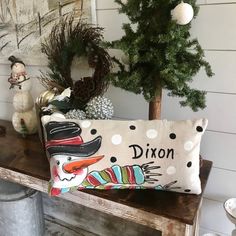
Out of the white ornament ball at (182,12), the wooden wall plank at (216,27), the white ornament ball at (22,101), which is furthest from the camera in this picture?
the white ornament ball at (22,101)

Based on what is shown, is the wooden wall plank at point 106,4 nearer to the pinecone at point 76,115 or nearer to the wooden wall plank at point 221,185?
the pinecone at point 76,115

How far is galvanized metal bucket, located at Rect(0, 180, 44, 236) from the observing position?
1144 mm

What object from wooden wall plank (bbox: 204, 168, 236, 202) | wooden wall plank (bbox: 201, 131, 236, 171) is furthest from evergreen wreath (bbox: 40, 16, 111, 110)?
wooden wall plank (bbox: 204, 168, 236, 202)

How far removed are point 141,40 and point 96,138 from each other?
30 cm

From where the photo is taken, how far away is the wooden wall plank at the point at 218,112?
89 centimetres

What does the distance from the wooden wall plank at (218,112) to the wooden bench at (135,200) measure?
0.14 meters

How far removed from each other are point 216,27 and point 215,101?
242 millimetres

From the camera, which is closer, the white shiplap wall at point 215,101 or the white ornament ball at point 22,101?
the white shiplap wall at point 215,101

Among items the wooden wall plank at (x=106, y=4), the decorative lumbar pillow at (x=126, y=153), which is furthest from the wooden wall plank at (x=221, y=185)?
the wooden wall plank at (x=106, y=4)

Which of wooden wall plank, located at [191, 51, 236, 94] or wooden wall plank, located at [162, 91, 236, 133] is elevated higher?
wooden wall plank, located at [191, 51, 236, 94]

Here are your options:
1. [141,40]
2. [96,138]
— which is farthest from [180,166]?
[141,40]

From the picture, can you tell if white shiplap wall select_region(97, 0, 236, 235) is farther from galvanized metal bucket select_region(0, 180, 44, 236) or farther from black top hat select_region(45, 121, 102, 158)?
galvanized metal bucket select_region(0, 180, 44, 236)

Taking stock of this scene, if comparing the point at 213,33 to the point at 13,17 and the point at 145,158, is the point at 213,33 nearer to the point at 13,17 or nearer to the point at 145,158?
the point at 145,158

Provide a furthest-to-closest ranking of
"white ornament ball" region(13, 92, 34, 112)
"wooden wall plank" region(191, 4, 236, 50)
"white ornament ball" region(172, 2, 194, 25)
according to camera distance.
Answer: "white ornament ball" region(13, 92, 34, 112)
"wooden wall plank" region(191, 4, 236, 50)
"white ornament ball" region(172, 2, 194, 25)
